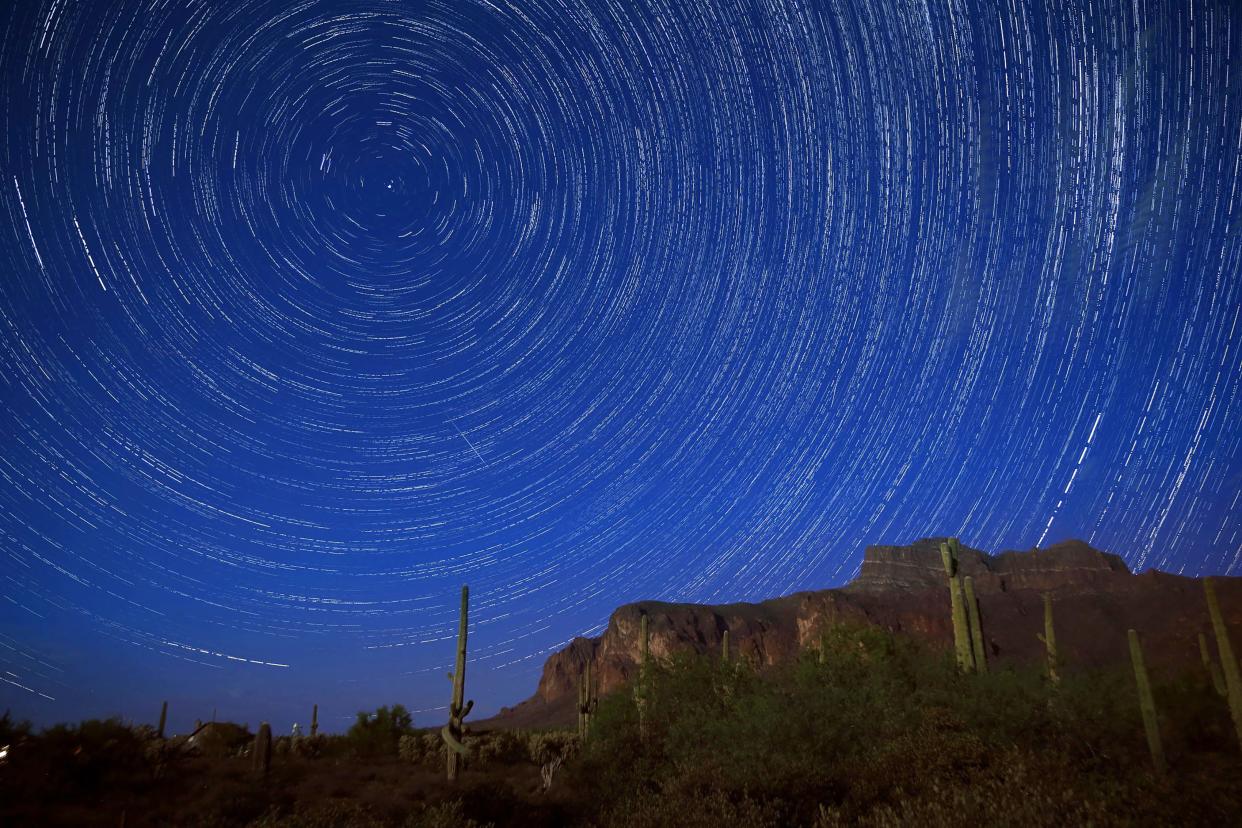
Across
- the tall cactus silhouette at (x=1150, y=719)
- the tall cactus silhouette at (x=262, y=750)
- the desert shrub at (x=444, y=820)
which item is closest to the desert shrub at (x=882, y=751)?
the tall cactus silhouette at (x=1150, y=719)

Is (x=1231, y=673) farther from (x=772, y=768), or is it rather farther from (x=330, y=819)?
(x=330, y=819)

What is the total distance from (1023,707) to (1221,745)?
1943 cm

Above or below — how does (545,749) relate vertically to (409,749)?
below

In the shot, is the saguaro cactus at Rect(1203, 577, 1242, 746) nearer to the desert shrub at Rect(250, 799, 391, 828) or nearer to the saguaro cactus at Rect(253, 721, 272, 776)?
the desert shrub at Rect(250, 799, 391, 828)

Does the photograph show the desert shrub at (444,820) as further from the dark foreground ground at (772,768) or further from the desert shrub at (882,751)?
the desert shrub at (882,751)

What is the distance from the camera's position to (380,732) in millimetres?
34688

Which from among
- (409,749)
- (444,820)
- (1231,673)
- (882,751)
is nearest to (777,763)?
(882,751)

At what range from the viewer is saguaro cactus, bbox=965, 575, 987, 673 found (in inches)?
842

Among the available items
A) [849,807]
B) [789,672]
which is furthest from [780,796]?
[789,672]

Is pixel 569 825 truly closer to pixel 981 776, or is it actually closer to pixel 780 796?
pixel 780 796

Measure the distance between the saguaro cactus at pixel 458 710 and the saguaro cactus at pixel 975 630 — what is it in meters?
16.0

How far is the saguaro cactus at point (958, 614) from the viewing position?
20.0m

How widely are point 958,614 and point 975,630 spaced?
2092 mm

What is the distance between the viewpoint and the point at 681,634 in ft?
366
